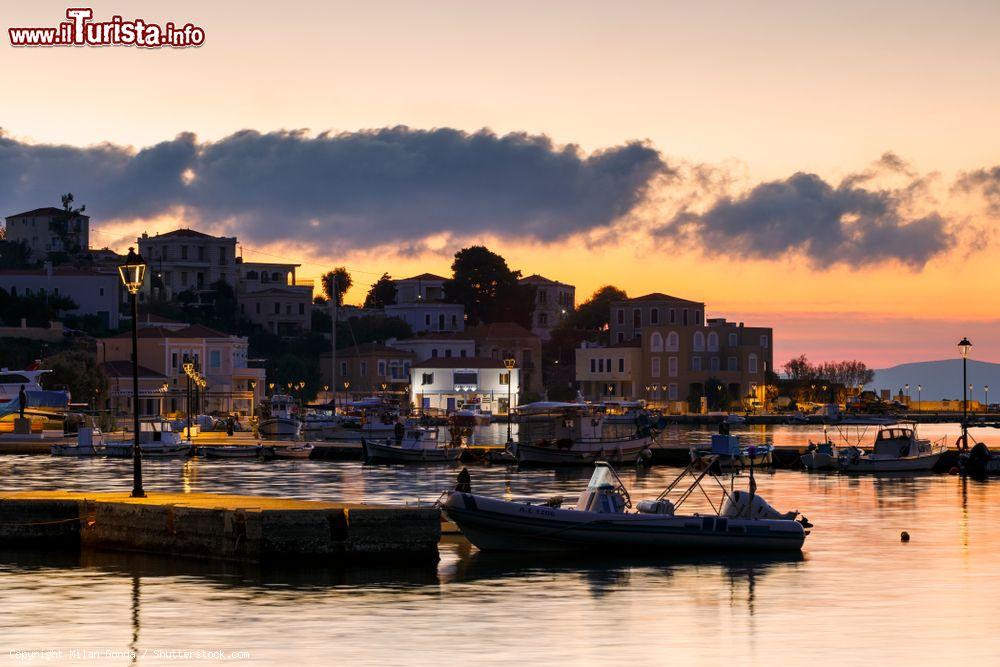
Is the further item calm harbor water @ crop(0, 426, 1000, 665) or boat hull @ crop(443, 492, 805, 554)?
boat hull @ crop(443, 492, 805, 554)

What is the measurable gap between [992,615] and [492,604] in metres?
9.55

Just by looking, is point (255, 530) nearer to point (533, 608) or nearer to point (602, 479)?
point (533, 608)

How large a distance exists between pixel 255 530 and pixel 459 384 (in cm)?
14035

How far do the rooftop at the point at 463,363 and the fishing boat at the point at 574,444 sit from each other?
89.4 m

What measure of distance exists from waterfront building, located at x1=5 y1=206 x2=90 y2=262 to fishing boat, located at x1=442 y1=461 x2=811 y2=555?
158069mm

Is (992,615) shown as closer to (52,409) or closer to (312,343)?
(52,409)

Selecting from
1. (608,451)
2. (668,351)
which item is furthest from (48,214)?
(608,451)

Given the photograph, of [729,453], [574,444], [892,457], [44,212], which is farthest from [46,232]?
[729,453]

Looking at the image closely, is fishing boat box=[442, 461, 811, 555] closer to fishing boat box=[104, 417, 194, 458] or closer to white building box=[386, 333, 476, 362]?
fishing boat box=[104, 417, 194, 458]

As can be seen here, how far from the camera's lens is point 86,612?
28.8 m

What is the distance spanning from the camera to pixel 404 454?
84.1 metres

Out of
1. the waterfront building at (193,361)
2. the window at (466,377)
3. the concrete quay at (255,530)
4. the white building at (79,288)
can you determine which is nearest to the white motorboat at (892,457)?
the concrete quay at (255,530)

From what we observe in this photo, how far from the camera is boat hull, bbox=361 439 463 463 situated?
273 ft

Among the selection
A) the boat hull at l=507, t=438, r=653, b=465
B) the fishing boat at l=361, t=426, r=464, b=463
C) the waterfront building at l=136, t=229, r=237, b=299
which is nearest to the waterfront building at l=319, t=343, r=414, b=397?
the waterfront building at l=136, t=229, r=237, b=299
